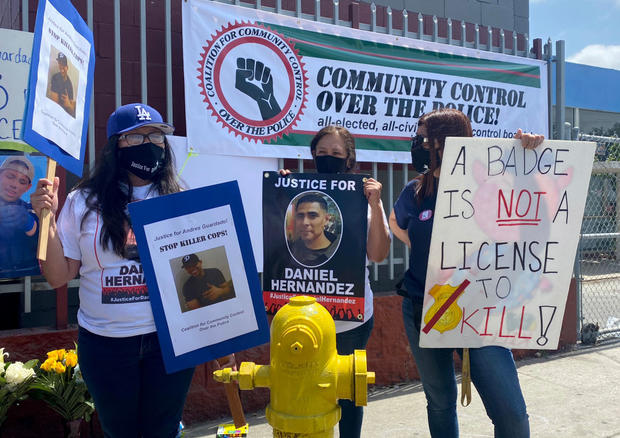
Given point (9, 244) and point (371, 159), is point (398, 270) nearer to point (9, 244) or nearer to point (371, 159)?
point (371, 159)

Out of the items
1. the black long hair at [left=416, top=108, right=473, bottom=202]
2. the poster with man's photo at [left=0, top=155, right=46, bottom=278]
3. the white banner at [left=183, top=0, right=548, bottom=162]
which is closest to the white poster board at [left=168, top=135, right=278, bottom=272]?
the white banner at [left=183, top=0, right=548, bottom=162]

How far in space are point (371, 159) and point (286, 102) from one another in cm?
94

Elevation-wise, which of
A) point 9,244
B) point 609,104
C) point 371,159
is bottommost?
point 9,244

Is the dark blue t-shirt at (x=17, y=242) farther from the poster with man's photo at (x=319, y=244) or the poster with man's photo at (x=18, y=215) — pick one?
the poster with man's photo at (x=319, y=244)

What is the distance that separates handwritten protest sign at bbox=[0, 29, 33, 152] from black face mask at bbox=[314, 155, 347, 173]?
2074mm

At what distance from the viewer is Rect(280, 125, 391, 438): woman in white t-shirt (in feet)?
8.88

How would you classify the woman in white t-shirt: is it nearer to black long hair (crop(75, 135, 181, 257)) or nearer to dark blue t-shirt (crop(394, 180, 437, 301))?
dark blue t-shirt (crop(394, 180, 437, 301))

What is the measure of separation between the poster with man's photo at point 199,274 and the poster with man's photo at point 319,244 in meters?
0.41

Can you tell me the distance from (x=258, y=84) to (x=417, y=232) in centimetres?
226

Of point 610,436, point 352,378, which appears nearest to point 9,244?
point 352,378

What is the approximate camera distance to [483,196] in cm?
254

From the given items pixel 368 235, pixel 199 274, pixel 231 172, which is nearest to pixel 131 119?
pixel 199 274

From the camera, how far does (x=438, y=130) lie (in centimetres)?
260

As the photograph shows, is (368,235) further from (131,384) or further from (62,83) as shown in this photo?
(62,83)
